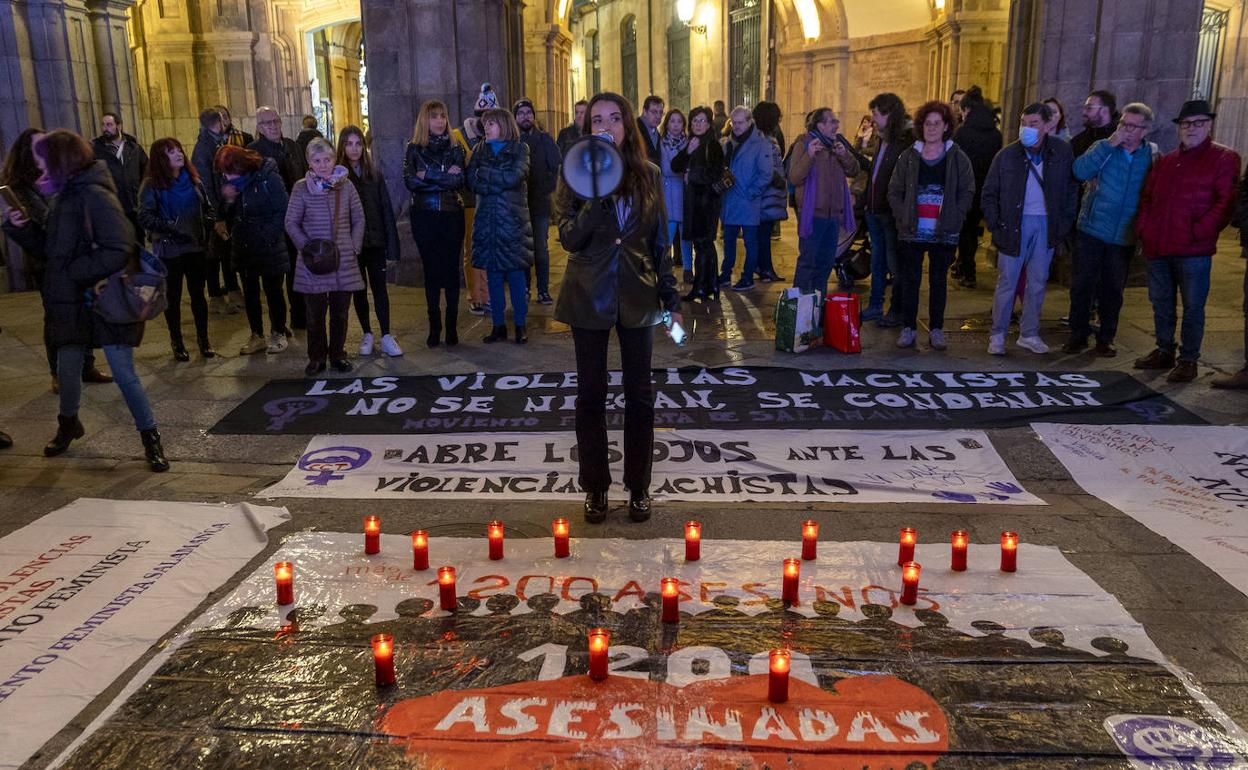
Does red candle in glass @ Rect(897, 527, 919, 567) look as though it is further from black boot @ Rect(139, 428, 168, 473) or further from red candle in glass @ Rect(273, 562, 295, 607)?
black boot @ Rect(139, 428, 168, 473)

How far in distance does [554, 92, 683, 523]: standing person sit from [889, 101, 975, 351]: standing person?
3804 millimetres

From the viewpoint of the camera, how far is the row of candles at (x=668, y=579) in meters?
3.28

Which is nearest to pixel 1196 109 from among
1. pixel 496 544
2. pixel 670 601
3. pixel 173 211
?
pixel 670 601

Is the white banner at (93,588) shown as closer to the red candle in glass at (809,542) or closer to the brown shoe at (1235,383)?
the red candle in glass at (809,542)

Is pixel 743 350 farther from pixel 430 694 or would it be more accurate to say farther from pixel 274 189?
pixel 430 694

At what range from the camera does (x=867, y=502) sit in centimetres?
510

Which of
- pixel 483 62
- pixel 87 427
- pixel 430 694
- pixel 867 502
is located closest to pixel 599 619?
pixel 430 694

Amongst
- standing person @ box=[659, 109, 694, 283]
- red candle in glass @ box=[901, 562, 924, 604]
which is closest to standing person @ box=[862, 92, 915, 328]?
standing person @ box=[659, 109, 694, 283]

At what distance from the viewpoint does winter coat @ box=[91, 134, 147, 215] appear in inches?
393

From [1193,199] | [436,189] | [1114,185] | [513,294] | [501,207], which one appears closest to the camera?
[1193,199]

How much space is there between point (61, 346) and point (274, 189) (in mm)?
2821

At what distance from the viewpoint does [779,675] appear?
315 cm

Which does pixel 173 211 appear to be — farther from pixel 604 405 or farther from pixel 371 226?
pixel 604 405

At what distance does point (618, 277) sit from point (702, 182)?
599 cm
